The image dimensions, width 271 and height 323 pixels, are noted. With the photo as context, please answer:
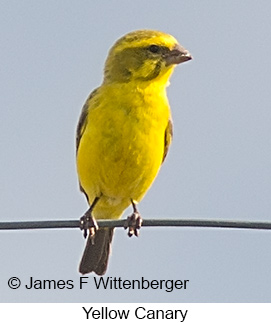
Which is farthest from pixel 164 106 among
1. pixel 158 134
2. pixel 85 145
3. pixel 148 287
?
pixel 148 287

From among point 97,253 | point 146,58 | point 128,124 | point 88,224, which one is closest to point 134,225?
point 88,224

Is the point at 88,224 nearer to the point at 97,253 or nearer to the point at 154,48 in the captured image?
the point at 97,253

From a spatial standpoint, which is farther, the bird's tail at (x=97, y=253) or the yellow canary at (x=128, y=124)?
the bird's tail at (x=97, y=253)

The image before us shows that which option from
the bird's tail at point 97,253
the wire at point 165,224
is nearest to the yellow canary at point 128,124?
the bird's tail at point 97,253

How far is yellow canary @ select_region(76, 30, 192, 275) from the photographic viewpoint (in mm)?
6727

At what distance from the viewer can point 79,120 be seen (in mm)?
7387

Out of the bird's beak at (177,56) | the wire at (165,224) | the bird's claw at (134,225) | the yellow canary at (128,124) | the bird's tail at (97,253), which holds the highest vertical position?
the bird's beak at (177,56)

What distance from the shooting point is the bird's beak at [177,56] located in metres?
6.94

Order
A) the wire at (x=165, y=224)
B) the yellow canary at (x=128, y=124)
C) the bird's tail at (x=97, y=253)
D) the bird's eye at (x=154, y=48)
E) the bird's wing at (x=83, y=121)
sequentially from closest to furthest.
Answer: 1. the wire at (x=165, y=224)
2. the yellow canary at (x=128, y=124)
3. the bird's eye at (x=154, y=48)
4. the bird's wing at (x=83, y=121)
5. the bird's tail at (x=97, y=253)

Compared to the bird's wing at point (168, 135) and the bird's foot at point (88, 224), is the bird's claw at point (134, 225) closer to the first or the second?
the bird's foot at point (88, 224)

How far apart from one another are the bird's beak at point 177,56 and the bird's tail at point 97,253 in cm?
224

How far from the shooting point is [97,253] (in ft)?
26.3

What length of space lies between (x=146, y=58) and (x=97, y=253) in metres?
2.35

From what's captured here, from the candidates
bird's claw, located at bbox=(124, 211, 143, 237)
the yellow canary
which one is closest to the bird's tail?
the yellow canary
